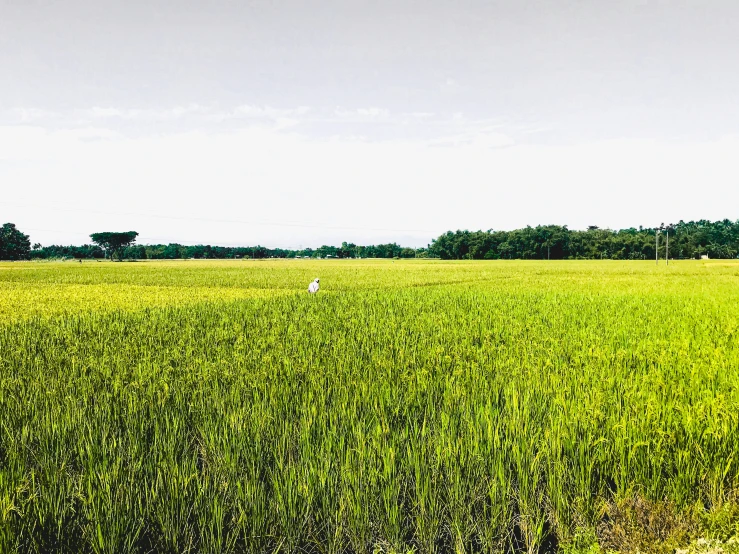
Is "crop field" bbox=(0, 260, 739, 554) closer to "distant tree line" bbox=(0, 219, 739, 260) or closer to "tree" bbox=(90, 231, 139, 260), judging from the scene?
"distant tree line" bbox=(0, 219, 739, 260)

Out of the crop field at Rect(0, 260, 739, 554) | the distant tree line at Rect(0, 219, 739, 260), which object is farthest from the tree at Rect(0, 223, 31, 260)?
the crop field at Rect(0, 260, 739, 554)

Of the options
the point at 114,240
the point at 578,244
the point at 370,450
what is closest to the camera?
the point at 370,450

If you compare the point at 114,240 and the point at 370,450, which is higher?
the point at 114,240

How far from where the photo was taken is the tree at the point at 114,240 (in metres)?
106

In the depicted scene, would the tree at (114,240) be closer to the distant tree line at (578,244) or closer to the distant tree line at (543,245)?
the distant tree line at (543,245)

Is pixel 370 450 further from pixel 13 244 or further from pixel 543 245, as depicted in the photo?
pixel 13 244

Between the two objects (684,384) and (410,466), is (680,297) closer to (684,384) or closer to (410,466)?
(684,384)

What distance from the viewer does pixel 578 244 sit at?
323 feet

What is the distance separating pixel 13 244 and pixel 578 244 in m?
126

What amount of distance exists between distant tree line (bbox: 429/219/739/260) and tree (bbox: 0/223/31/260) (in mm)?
98616

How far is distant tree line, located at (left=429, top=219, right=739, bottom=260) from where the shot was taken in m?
92.7

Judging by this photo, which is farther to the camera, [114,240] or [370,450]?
[114,240]

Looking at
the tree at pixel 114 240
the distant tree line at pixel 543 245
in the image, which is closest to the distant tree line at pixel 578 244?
the distant tree line at pixel 543 245

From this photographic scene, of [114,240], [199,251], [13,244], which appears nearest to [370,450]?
[114,240]
